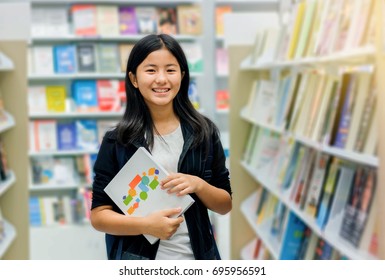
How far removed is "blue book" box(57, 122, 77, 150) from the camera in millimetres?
4766

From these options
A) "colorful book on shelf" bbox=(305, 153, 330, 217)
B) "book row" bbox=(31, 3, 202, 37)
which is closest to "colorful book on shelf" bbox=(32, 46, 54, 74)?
"book row" bbox=(31, 3, 202, 37)

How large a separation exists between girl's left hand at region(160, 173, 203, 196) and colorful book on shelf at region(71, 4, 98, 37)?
3734mm

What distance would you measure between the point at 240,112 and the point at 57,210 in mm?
1889

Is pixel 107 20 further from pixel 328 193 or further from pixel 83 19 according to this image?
pixel 328 193

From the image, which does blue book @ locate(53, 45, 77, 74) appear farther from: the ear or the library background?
the ear

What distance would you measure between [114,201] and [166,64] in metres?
0.26

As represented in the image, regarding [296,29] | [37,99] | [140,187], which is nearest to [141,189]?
[140,187]

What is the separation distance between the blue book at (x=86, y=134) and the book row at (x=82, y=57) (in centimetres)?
41

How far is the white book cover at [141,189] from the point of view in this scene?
3.48 ft

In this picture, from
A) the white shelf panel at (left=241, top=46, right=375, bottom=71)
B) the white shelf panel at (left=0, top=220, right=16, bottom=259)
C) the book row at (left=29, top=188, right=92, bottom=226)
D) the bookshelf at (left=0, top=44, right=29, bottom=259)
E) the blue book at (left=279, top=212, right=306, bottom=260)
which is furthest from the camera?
the book row at (left=29, top=188, right=92, bottom=226)

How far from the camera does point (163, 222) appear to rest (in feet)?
3.55

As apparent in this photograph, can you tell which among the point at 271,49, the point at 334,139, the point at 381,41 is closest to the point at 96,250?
the point at 271,49

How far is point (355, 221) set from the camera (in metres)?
1.90
